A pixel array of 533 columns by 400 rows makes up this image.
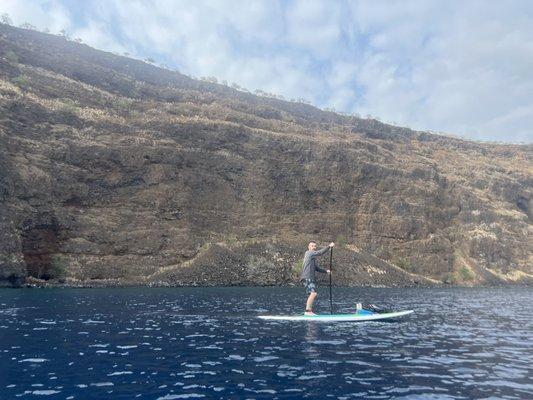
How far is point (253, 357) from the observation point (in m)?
14.6

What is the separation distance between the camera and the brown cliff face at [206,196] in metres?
54.2

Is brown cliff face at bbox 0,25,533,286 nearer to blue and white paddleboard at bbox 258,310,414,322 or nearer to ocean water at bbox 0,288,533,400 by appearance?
ocean water at bbox 0,288,533,400

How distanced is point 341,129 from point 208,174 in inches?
1962

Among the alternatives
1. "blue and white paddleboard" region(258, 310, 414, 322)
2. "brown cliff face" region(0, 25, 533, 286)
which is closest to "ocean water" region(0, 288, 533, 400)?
"blue and white paddleboard" region(258, 310, 414, 322)

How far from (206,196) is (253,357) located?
177 feet

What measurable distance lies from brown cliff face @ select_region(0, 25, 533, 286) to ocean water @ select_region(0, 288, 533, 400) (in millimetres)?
30242

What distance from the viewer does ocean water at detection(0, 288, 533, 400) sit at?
1102 cm

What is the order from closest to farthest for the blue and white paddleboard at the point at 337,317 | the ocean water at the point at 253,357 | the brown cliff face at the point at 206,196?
the ocean water at the point at 253,357 → the blue and white paddleboard at the point at 337,317 → the brown cliff face at the point at 206,196

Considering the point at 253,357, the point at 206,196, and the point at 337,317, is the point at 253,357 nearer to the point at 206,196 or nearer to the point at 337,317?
the point at 337,317

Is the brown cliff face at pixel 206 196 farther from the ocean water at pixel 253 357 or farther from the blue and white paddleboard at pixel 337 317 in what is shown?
the blue and white paddleboard at pixel 337 317

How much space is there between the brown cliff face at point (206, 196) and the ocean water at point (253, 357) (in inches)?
1191

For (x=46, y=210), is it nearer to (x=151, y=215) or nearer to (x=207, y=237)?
(x=151, y=215)

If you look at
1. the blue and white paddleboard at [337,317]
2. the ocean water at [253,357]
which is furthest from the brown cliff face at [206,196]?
the blue and white paddleboard at [337,317]

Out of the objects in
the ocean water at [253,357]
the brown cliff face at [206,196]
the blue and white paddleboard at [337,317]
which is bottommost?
the ocean water at [253,357]
